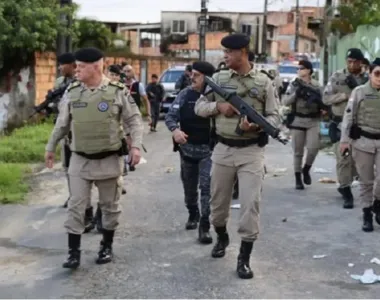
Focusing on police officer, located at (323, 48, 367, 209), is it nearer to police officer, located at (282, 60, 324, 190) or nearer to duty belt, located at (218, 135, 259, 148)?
police officer, located at (282, 60, 324, 190)

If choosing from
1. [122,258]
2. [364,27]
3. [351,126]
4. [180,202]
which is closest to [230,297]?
[122,258]

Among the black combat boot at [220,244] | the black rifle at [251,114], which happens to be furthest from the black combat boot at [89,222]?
the black rifle at [251,114]

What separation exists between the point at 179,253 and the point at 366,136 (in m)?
2.29

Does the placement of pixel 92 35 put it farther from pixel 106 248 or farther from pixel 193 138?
pixel 106 248

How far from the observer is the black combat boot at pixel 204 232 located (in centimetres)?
738

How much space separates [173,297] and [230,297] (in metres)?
0.42

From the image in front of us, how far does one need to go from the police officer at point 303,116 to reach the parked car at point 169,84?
15258 millimetres

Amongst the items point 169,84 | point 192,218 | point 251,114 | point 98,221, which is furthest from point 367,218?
point 169,84

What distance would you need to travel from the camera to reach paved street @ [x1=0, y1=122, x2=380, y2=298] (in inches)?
234

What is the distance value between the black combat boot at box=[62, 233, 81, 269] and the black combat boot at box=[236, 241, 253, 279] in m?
1.33

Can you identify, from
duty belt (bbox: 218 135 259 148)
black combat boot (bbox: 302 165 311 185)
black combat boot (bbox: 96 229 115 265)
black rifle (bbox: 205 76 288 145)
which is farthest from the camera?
black combat boot (bbox: 302 165 311 185)

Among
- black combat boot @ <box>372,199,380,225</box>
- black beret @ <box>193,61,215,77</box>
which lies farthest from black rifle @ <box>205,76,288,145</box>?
black combat boot @ <box>372,199,380,225</box>

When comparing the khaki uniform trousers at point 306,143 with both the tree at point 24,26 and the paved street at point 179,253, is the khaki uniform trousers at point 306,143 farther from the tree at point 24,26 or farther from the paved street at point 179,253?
the tree at point 24,26

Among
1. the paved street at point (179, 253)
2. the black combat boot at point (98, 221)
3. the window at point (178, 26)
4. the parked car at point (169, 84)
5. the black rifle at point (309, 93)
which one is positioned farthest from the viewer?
the window at point (178, 26)
